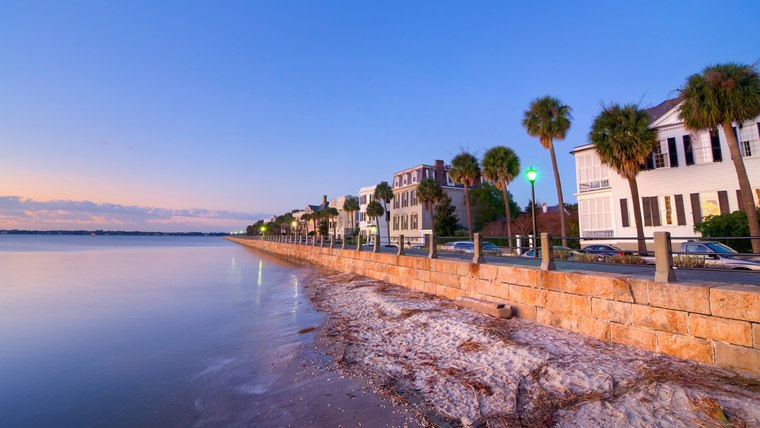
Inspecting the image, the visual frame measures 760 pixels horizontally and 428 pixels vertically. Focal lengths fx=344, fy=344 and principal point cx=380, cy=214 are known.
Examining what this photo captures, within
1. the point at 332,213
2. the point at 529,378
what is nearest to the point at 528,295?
the point at 529,378

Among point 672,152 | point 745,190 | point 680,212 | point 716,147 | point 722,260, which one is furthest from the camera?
point 672,152

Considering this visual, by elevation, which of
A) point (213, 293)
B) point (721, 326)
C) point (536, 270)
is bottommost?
point (213, 293)

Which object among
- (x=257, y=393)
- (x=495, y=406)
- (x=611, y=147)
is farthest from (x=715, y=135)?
(x=257, y=393)

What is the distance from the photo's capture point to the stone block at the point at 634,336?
6633 mm

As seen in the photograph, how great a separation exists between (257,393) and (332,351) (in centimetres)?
232

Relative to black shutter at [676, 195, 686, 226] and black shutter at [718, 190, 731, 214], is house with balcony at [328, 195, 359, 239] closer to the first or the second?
black shutter at [676, 195, 686, 226]

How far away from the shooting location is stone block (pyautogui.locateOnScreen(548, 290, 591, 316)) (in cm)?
794

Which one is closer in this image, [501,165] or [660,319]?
[660,319]

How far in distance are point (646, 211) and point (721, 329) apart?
23.5m

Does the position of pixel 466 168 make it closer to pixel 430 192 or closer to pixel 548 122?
pixel 430 192

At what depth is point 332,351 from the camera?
8.47 m

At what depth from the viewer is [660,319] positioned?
258 inches

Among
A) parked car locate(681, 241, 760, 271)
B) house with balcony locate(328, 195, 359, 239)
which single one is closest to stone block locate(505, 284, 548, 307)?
parked car locate(681, 241, 760, 271)

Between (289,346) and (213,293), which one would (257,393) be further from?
(213,293)
